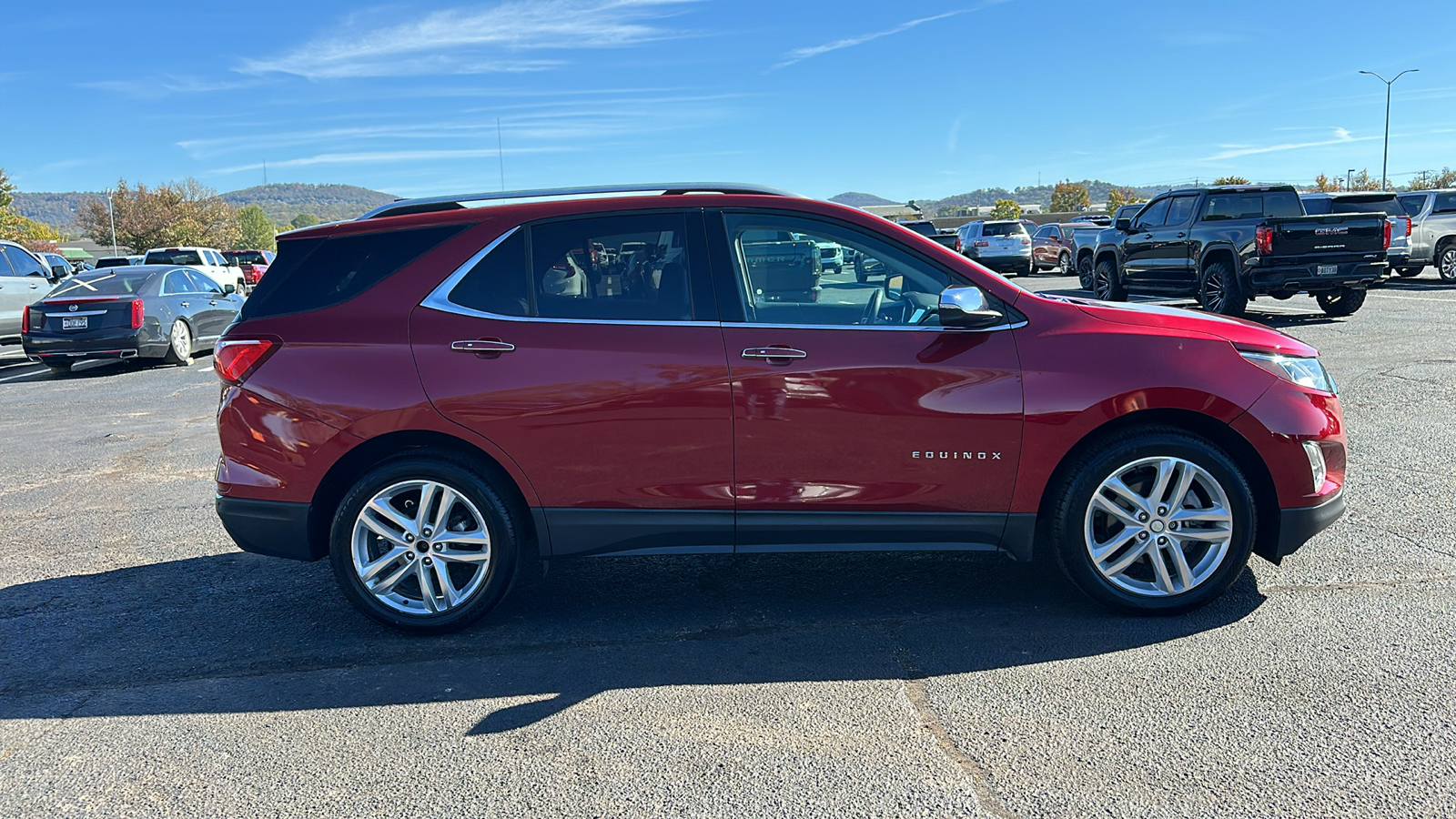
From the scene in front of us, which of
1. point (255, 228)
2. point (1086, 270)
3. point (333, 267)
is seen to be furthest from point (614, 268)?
point (255, 228)

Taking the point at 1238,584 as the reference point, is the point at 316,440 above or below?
above

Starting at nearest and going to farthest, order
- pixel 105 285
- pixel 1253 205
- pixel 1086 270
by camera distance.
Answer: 1. pixel 105 285
2. pixel 1253 205
3. pixel 1086 270

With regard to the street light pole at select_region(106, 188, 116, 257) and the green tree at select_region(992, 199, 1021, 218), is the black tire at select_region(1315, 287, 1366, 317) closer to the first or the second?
the street light pole at select_region(106, 188, 116, 257)

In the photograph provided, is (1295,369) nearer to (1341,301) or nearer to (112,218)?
(1341,301)

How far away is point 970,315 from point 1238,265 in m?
13.0

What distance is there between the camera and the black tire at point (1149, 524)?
165 inches

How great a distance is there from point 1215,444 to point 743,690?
2184mm

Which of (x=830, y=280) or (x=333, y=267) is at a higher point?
(x=333, y=267)

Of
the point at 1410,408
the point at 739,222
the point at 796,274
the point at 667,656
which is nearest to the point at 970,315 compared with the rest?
the point at 796,274

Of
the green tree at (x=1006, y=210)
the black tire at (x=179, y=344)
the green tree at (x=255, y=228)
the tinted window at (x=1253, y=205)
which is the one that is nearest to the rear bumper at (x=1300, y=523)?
the tinted window at (x=1253, y=205)

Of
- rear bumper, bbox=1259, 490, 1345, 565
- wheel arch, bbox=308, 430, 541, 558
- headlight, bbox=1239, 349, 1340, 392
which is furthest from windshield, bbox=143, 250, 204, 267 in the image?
rear bumper, bbox=1259, 490, 1345, 565

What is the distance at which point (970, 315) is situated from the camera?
4113mm

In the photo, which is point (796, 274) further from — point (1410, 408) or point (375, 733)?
point (1410, 408)

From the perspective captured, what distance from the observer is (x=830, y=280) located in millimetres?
4289
